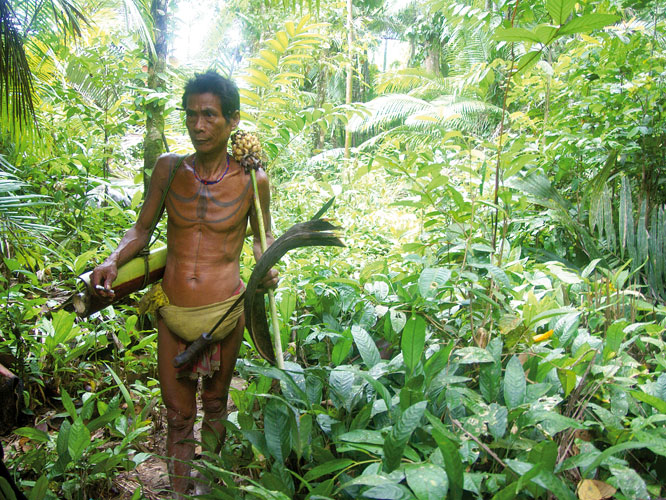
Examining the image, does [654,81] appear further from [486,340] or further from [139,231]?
[139,231]

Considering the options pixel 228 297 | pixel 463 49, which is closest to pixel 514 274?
pixel 228 297

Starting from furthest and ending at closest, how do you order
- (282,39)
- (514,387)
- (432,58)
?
(432,58) < (282,39) < (514,387)

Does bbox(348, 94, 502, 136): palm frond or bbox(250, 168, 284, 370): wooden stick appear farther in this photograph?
bbox(348, 94, 502, 136): palm frond

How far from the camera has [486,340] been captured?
1.98 meters

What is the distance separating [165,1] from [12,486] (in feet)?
11.1

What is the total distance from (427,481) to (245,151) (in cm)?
129

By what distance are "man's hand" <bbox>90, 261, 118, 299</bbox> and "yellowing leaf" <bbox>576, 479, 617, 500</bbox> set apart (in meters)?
1.58

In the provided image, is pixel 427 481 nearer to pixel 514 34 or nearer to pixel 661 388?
pixel 661 388

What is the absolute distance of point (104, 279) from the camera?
68.2 inches

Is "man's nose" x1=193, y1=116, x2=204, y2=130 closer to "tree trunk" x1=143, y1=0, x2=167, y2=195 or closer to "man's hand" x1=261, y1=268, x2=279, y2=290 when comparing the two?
"man's hand" x1=261, y1=268, x2=279, y2=290

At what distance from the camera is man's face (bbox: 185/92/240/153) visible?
68.3 inches

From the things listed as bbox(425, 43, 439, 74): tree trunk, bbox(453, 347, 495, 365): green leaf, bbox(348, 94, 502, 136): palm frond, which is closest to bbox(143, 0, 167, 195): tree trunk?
bbox(453, 347, 495, 365): green leaf

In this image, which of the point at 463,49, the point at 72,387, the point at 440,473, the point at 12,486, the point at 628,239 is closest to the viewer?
the point at 440,473

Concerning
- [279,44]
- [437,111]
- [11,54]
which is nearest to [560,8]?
[279,44]
